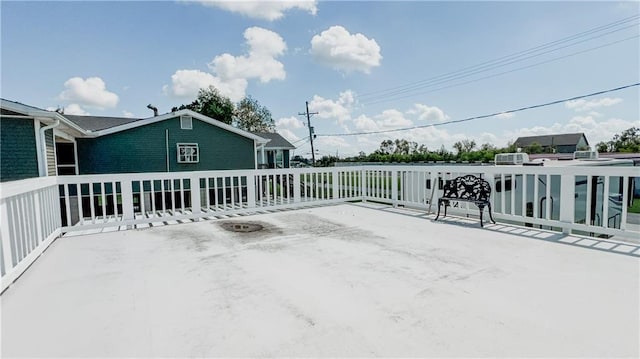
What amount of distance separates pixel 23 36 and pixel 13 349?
10.4 meters

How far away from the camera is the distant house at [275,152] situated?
74.1ft

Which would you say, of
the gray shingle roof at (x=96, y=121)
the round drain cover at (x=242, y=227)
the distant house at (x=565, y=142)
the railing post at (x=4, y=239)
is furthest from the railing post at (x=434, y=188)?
the distant house at (x=565, y=142)

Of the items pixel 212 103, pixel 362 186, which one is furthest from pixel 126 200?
pixel 212 103

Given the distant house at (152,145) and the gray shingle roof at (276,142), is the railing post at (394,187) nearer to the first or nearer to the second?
the distant house at (152,145)

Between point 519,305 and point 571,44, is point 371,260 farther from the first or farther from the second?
point 571,44

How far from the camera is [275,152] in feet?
77.1

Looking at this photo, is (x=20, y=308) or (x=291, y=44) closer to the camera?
(x=20, y=308)

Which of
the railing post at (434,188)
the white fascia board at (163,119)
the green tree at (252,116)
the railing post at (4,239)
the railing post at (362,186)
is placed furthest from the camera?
the green tree at (252,116)

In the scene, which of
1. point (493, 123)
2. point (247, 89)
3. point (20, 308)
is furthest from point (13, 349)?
point (247, 89)

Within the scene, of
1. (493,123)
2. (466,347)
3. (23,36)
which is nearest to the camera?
(466,347)

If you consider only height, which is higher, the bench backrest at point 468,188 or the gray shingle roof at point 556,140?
the gray shingle roof at point 556,140

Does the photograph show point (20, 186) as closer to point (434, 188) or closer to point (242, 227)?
point (242, 227)

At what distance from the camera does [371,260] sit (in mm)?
2898

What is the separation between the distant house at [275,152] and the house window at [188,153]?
28.9ft
